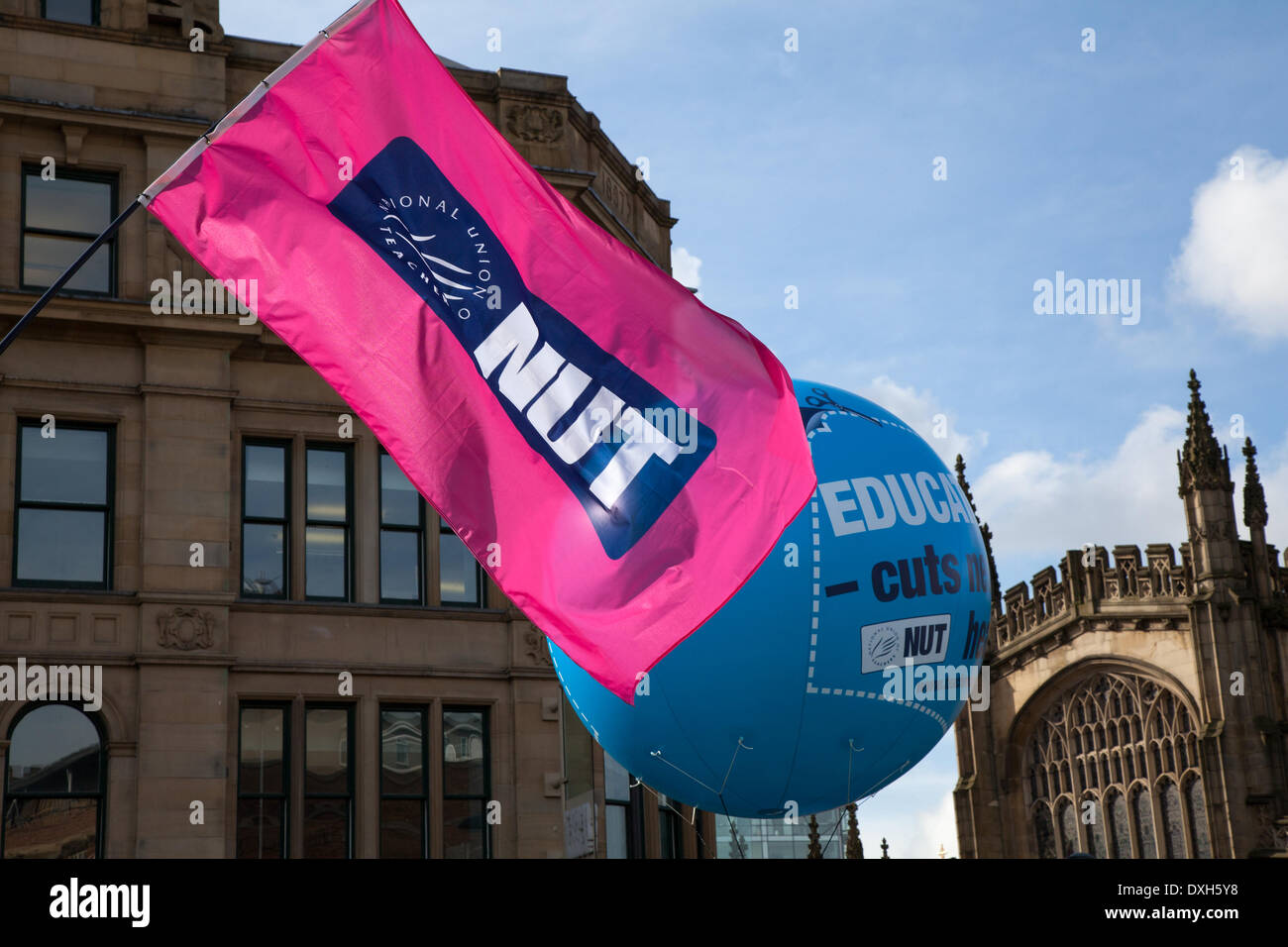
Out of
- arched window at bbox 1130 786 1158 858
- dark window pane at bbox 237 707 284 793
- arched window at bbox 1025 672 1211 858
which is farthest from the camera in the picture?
arched window at bbox 1130 786 1158 858

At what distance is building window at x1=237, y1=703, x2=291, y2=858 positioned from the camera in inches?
795

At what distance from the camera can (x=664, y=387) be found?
8.59 m

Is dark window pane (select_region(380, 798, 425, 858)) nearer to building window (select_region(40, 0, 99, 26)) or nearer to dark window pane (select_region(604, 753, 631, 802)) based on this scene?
dark window pane (select_region(604, 753, 631, 802))

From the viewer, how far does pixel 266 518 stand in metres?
21.4

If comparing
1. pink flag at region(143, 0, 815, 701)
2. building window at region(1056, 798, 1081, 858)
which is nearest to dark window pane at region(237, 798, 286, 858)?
pink flag at region(143, 0, 815, 701)

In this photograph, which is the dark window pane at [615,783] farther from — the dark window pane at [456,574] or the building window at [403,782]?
the dark window pane at [456,574]

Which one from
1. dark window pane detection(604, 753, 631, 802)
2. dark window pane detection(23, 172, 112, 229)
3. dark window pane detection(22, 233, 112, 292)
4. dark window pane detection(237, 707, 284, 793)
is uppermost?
dark window pane detection(23, 172, 112, 229)

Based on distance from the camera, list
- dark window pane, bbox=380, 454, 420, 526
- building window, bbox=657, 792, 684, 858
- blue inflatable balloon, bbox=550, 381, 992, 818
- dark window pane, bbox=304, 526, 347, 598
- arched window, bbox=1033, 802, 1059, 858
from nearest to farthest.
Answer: blue inflatable balloon, bbox=550, 381, 992, 818, dark window pane, bbox=304, 526, 347, 598, dark window pane, bbox=380, 454, 420, 526, building window, bbox=657, 792, 684, 858, arched window, bbox=1033, 802, 1059, 858

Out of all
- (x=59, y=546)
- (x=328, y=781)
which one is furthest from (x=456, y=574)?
(x=59, y=546)

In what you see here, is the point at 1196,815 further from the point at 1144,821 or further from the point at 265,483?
the point at 265,483

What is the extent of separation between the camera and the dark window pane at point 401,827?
20875mm

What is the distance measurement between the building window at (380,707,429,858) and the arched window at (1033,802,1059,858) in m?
38.0
